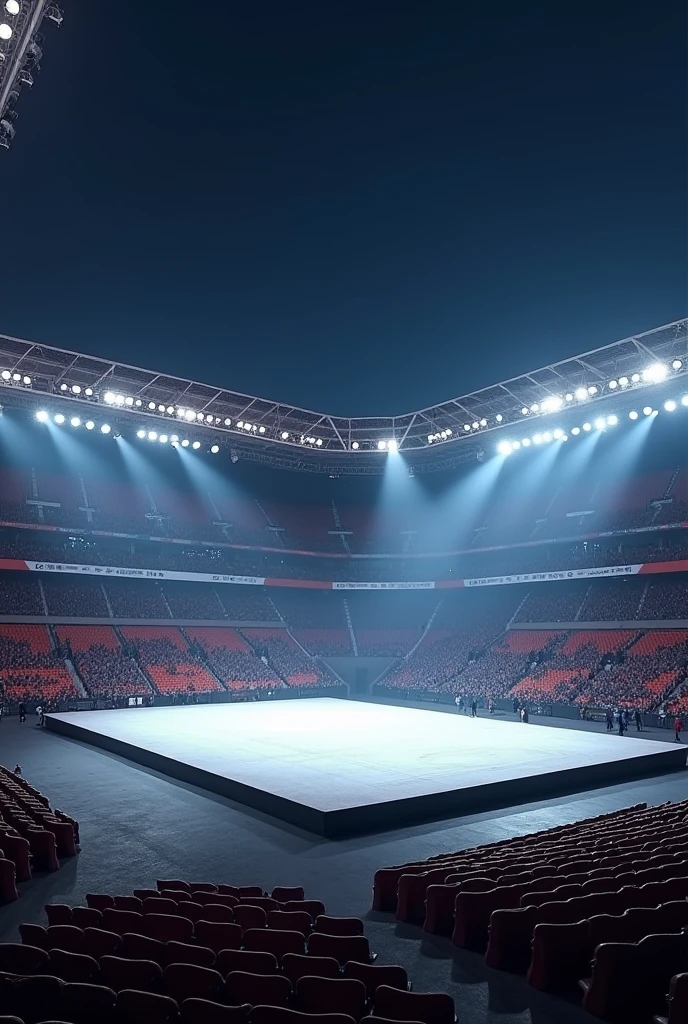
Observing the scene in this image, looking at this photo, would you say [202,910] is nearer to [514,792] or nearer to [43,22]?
[514,792]

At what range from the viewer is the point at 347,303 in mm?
19844

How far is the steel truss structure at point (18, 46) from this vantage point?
1198cm

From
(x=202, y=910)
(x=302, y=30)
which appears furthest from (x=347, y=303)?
(x=202, y=910)

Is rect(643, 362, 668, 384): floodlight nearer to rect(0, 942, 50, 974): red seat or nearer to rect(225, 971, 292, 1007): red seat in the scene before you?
rect(225, 971, 292, 1007): red seat

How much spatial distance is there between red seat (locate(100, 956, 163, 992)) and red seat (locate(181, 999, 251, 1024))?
0.91 meters

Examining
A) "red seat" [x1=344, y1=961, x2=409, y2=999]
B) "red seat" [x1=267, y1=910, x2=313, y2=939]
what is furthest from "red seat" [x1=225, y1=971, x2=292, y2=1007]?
"red seat" [x1=267, y1=910, x2=313, y2=939]

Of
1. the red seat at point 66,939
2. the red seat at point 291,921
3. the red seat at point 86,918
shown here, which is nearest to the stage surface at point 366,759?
the red seat at point 291,921

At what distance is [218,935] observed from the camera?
6.71 m

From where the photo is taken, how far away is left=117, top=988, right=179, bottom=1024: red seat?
4.41 metres

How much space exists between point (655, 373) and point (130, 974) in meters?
30.4

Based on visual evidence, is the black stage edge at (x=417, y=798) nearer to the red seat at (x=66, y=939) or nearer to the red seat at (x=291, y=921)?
the red seat at (x=291, y=921)

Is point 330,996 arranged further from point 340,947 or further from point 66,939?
point 66,939

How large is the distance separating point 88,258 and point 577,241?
1255 centimetres

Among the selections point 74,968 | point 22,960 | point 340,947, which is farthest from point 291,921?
point 22,960
